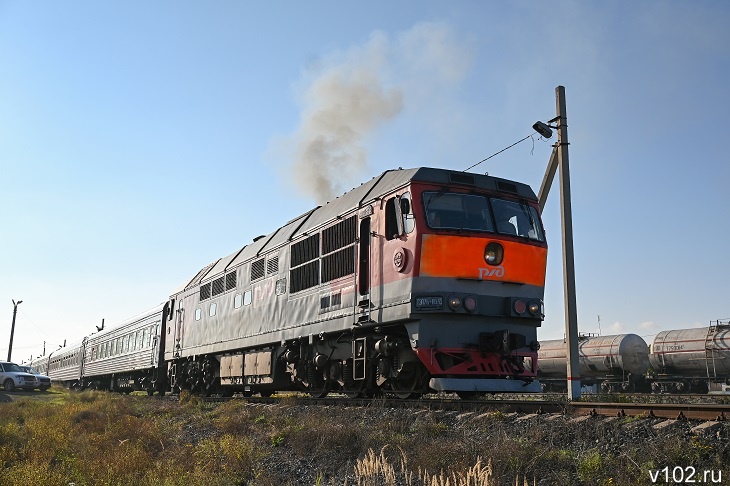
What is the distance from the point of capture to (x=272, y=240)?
16438 millimetres

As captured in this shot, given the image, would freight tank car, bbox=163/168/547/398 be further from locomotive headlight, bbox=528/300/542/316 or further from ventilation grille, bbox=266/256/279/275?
ventilation grille, bbox=266/256/279/275

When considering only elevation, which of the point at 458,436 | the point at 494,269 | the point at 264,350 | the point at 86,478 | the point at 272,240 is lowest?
the point at 86,478

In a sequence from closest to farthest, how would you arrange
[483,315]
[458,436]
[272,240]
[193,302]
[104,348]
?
1. [458,436]
2. [483,315]
3. [272,240]
4. [193,302]
5. [104,348]

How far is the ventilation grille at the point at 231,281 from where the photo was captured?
1831 cm

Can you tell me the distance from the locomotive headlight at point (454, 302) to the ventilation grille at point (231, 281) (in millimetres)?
9488

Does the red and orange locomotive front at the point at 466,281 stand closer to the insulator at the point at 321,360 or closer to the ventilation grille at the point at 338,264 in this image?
the ventilation grille at the point at 338,264

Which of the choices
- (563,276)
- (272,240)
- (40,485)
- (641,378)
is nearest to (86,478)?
(40,485)

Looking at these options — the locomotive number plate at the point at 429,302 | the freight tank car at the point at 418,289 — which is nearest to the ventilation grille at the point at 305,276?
the freight tank car at the point at 418,289

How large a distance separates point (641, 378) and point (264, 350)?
19240 mm

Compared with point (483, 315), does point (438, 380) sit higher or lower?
lower

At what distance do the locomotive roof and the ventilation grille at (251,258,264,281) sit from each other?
0.71 ft

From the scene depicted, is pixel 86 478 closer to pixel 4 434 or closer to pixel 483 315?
pixel 4 434

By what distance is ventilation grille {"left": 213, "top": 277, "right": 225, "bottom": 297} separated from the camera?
63.0ft

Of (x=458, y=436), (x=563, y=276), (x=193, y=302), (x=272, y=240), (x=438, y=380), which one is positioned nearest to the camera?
(x=458, y=436)
